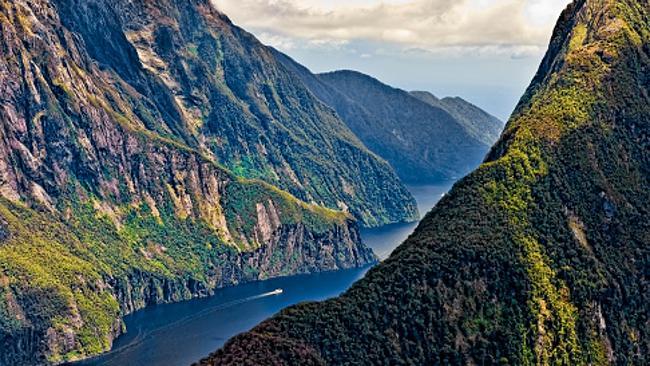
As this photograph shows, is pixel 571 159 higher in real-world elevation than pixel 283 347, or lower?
higher

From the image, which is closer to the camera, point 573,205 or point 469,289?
point 469,289

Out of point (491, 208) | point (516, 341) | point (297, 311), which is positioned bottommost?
point (516, 341)

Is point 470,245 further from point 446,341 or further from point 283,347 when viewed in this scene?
point 283,347

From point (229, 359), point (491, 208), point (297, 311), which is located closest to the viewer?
point (229, 359)

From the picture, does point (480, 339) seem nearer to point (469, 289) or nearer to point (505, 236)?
point (469, 289)

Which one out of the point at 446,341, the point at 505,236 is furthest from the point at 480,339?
the point at 505,236

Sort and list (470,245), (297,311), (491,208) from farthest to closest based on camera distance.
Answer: (491,208), (470,245), (297,311)
